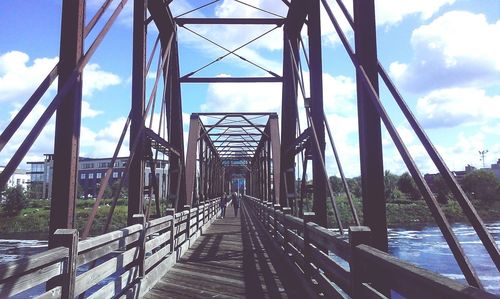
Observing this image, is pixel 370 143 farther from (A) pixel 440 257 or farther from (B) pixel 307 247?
(A) pixel 440 257

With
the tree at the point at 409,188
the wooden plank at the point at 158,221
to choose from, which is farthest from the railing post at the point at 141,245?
the tree at the point at 409,188

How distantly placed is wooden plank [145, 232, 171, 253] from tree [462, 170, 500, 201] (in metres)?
99.6

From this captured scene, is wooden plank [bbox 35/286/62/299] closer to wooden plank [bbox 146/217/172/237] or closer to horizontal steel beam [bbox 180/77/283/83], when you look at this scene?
wooden plank [bbox 146/217/172/237]

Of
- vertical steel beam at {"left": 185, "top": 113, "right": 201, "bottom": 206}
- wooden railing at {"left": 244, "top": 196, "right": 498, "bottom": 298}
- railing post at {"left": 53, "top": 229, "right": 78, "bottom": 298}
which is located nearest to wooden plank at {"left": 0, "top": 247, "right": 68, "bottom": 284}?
railing post at {"left": 53, "top": 229, "right": 78, "bottom": 298}

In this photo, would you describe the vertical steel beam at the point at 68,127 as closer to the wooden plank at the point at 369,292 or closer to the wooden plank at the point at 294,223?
the wooden plank at the point at 369,292

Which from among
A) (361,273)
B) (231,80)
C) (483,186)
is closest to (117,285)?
(361,273)

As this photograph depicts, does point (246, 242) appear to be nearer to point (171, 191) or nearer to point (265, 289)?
point (171, 191)

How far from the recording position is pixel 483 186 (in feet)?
307

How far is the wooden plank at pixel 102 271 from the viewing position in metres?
4.21

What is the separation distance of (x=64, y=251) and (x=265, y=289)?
156 inches

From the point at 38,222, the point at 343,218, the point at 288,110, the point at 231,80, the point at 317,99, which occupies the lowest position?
the point at 38,222

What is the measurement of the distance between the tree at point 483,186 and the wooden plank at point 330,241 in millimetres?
100406

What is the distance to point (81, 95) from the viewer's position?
5.27m

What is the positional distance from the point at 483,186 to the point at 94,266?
104m
